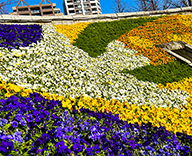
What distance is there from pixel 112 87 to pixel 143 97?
1.60 m

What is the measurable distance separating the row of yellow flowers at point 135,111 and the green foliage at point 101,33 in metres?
4.78

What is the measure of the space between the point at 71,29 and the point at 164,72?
8.05 m

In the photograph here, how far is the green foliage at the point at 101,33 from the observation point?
1076 cm

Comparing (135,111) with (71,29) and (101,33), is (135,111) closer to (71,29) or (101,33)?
(101,33)

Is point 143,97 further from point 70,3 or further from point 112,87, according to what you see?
point 70,3

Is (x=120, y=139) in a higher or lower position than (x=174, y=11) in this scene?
lower

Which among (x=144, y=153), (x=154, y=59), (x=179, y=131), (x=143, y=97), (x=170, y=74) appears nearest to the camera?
(x=144, y=153)

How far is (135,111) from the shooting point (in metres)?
6.37

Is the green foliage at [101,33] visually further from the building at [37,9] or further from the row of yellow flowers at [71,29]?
the building at [37,9]

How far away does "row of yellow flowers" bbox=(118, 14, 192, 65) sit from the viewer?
1159cm

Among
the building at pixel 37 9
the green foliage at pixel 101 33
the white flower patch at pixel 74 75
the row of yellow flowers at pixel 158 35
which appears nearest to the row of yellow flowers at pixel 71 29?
the green foliage at pixel 101 33

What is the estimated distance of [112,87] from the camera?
7.46 meters

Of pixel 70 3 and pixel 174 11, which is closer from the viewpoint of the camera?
pixel 174 11

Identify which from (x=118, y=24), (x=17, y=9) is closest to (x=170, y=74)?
(x=118, y=24)
